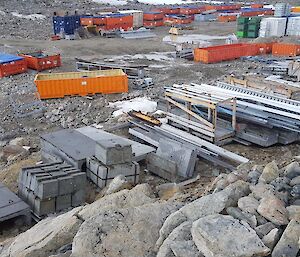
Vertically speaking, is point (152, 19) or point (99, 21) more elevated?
point (99, 21)

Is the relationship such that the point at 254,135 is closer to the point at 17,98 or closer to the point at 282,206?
the point at 282,206

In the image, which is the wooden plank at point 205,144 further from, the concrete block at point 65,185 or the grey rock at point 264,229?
the grey rock at point 264,229

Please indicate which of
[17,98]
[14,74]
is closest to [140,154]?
[17,98]

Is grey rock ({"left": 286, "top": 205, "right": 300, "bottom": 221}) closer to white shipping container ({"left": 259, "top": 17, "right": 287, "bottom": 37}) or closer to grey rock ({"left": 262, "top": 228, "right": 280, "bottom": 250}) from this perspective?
grey rock ({"left": 262, "top": 228, "right": 280, "bottom": 250})

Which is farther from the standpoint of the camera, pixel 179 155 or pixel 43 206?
pixel 179 155

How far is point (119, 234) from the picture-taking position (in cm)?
661

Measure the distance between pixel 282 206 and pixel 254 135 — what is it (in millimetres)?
6570

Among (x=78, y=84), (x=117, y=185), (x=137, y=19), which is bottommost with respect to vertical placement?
(x=78, y=84)

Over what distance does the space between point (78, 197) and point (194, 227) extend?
493 centimetres

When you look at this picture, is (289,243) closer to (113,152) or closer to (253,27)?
(113,152)

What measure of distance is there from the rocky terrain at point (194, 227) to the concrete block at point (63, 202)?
182 centimetres

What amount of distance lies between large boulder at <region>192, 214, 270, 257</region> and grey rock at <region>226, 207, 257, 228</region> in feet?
0.57

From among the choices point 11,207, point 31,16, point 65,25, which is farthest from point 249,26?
point 11,207

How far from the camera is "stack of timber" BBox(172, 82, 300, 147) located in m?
12.3
